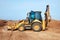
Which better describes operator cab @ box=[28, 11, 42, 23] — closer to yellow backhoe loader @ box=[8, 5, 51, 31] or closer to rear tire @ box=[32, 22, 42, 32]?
yellow backhoe loader @ box=[8, 5, 51, 31]

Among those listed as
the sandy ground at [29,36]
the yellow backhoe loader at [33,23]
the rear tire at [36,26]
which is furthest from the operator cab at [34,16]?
the sandy ground at [29,36]

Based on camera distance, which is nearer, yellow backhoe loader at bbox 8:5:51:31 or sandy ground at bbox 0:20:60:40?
sandy ground at bbox 0:20:60:40

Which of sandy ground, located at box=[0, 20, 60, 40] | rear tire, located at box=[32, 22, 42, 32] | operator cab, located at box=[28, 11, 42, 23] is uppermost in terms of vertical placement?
operator cab, located at box=[28, 11, 42, 23]

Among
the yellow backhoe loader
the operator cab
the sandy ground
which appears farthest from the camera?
the operator cab

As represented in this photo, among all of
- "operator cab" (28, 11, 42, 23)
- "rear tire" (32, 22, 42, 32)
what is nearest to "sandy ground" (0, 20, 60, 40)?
"rear tire" (32, 22, 42, 32)

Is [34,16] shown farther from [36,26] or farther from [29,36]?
[29,36]

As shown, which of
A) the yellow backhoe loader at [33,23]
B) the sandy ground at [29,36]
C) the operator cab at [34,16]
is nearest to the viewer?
the sandy ground at [29,36]

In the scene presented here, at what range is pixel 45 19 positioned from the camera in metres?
22.4

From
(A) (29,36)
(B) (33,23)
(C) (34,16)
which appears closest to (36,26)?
(B) (33,23)

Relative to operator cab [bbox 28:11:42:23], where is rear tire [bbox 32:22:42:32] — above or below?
below

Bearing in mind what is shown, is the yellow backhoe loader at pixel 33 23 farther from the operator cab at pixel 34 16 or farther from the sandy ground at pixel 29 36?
the sandy ground at pixel 29 36

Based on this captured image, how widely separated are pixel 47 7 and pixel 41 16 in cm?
196

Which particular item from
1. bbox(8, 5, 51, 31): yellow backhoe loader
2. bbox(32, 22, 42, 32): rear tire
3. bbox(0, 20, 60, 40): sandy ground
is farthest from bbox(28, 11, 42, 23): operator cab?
bbox(0, 20, 60, 40): sandy ground

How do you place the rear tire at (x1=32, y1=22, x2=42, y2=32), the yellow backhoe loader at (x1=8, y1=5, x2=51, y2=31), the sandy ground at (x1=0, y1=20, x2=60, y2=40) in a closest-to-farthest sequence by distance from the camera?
the sandy ground at (x1=0, y1=20, x2=60, y2=40)
the rear tire at (x1=32, y1=22, x2=42, y2=32)
the yellow backhoe loader at (x1=8, y1=5, x2=51, y2=31)
